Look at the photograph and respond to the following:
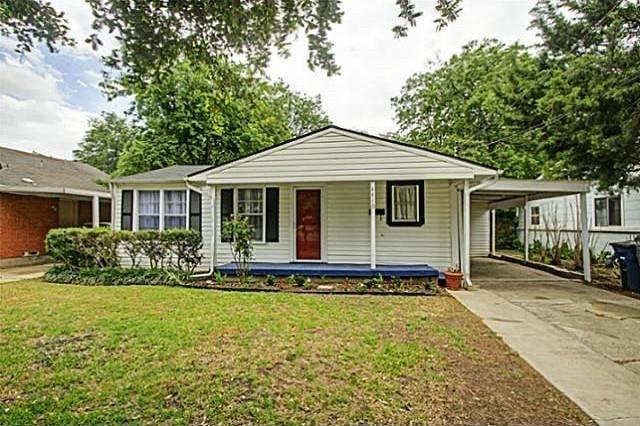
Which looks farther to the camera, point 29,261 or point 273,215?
point 29,261

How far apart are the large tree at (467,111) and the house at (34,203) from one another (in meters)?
15.6

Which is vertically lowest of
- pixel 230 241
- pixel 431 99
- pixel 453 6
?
pixel 230 241

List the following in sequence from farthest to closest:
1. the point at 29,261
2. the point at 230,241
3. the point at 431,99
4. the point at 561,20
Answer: the point at 431,99
the point at 29,261
the point at 230,241
the point at 561,20

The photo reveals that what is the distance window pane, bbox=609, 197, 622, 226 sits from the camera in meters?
13.1

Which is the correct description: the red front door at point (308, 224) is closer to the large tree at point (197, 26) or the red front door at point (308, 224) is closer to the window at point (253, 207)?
the window at point (253, 207)

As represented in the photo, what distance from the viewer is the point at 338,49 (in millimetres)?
3787

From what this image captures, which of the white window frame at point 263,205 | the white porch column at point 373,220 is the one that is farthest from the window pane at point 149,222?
the white porch column at point 373,220

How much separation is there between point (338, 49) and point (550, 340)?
14.2 ft

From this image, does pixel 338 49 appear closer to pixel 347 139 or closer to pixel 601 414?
pixel 601 414

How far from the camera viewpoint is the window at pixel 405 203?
384 inches

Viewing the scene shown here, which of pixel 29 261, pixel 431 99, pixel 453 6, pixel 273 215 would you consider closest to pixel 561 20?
pixel 453 6

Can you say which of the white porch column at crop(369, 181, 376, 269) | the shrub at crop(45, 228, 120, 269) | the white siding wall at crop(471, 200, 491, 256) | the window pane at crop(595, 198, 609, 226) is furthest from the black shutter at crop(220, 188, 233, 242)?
the window pane at crop(595, 198, 609, 226)

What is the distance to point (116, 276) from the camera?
9.28 m

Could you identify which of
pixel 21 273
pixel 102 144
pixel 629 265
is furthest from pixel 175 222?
pixel 102 144
